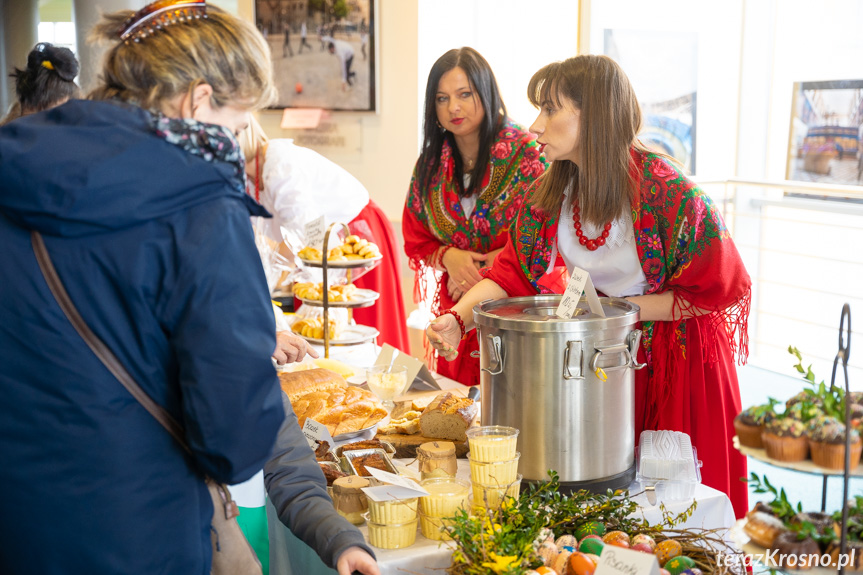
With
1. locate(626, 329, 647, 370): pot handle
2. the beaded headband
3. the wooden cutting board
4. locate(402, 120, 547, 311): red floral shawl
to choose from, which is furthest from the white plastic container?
locate(402, 120, 547, 311): red floral shawl

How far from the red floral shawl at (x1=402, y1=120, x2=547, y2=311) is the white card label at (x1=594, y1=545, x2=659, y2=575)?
1.74 metres

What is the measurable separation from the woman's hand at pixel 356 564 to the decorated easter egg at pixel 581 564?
0.98ft

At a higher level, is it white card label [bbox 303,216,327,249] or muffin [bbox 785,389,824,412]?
white card label [bbox 303,216,327,249]

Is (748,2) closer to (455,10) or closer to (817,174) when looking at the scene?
(817,174)

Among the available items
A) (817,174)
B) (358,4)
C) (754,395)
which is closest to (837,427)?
(754,395)

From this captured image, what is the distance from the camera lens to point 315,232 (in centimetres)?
257

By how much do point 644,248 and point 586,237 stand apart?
15 cm

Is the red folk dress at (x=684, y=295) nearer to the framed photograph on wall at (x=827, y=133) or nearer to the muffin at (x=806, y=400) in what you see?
the muffin at (x=806, y=400)

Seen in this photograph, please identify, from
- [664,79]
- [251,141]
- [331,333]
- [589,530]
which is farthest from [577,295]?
[664,79]

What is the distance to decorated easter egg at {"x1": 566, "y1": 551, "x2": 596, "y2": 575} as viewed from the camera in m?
1.17

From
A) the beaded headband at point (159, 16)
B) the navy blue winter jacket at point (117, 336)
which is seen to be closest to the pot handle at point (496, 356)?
the navy blue winter jacket at point (117, 336)

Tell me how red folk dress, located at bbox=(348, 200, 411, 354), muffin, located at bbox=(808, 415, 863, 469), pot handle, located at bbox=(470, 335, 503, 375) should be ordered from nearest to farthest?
1. muffin, located at bbox=(808, 415, 863, 469)
2. pot handle, located at bbox=(470, 335, 503, 375)
3. red folk dress, located at bbox=(348, 200, 411, 354)

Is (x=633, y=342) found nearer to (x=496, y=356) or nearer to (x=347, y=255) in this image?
(x=496, y=356)

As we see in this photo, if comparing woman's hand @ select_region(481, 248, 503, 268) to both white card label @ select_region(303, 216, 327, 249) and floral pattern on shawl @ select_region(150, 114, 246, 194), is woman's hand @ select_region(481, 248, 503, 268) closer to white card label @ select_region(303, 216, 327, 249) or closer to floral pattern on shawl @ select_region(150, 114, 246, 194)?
white card label @ select_region(303, 216, 327, 249)
